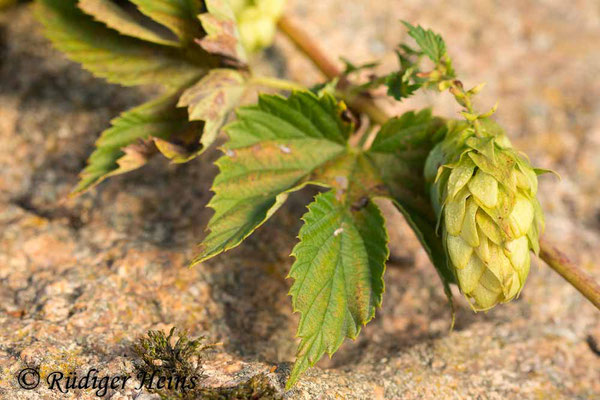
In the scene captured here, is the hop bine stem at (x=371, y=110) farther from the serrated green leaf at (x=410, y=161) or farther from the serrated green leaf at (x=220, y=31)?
the serrated green leaf at (x=220, y=31)

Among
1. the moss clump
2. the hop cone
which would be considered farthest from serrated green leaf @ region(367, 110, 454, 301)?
the moss clump

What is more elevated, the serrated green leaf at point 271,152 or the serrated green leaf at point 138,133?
the serrated green leaf at point 271,152

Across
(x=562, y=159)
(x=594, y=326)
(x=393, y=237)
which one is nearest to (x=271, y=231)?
(x=393, y=237)

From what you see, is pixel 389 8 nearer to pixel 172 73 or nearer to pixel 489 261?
pixel 172 73

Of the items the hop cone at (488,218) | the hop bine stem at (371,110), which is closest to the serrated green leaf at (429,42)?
the hop cone at (488,218)

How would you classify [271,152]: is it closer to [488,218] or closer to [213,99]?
[213,99]

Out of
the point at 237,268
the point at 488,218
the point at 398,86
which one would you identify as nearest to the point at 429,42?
the point at 398,86
